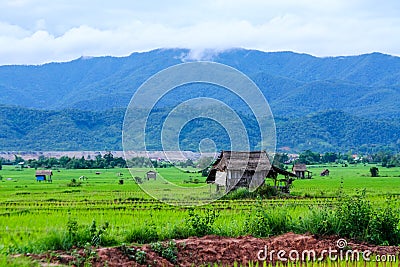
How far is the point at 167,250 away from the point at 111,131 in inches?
3941

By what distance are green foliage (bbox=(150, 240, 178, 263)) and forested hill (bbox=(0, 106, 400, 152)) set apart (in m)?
92.8

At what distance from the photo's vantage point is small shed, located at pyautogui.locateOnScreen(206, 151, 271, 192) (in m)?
30.6

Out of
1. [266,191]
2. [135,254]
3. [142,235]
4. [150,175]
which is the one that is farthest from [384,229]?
[150,175]

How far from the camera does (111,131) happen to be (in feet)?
359

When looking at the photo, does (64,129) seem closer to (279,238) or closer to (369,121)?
(369,121)

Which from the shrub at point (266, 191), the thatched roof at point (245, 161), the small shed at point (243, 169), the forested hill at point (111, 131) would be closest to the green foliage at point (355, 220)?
the shrub at point (266, 191)

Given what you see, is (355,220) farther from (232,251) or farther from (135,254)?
(135,254)

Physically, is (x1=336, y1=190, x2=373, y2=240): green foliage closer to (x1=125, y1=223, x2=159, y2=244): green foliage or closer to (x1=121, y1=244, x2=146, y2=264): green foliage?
(x1=125, y1=223, x2=159, y2=244): green foliage

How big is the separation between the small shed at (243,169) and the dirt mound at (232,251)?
1837 centimetres

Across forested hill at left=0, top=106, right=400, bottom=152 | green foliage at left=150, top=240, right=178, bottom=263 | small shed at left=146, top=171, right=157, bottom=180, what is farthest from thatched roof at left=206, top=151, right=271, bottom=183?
forested hill at left=0, top=106, right=400, bottom=152

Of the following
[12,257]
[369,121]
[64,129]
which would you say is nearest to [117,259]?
[12,257]

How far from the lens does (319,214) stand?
41.8 feet

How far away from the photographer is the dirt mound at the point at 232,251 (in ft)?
32.2

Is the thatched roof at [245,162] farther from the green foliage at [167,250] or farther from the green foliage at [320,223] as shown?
the green foliage at [167,250]
